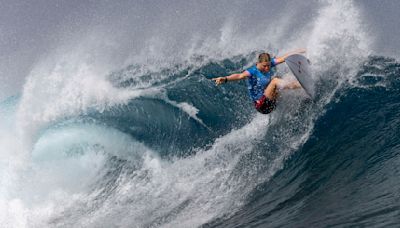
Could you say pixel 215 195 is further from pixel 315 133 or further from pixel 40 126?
pixel 40 126

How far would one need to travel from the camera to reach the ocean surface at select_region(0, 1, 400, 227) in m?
5.92

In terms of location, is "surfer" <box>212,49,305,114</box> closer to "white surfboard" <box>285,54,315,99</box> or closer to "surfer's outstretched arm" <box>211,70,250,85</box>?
"surfer's outstretched arm" <box>211,70,250,85</box>

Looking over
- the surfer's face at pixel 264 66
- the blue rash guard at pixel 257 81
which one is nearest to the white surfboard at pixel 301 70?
the surfer's face at pixel 264 66

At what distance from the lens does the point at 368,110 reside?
7836 mm

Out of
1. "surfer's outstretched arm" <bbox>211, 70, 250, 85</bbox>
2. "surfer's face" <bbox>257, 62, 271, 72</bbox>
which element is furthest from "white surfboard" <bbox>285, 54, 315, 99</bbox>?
"surfer's outstretched arm" <bbox>211, 70, 250, 85</bbox>

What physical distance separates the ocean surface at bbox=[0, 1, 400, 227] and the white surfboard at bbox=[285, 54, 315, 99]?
33 cm

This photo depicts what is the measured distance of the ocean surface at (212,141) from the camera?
5918 millimetres

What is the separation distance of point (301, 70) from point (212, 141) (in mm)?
2347

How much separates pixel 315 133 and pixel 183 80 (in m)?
4.34

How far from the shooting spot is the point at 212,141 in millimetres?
8680

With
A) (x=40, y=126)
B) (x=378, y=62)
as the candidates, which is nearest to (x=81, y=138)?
Result: (x=40, y=126)

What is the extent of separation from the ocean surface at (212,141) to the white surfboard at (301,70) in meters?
0.33

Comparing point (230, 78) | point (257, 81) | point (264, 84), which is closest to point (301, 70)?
point (264, 84)

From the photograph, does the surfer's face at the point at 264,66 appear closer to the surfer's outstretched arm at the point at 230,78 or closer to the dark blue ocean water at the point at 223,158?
the surfer's outstretched arm at the point at 230,78
